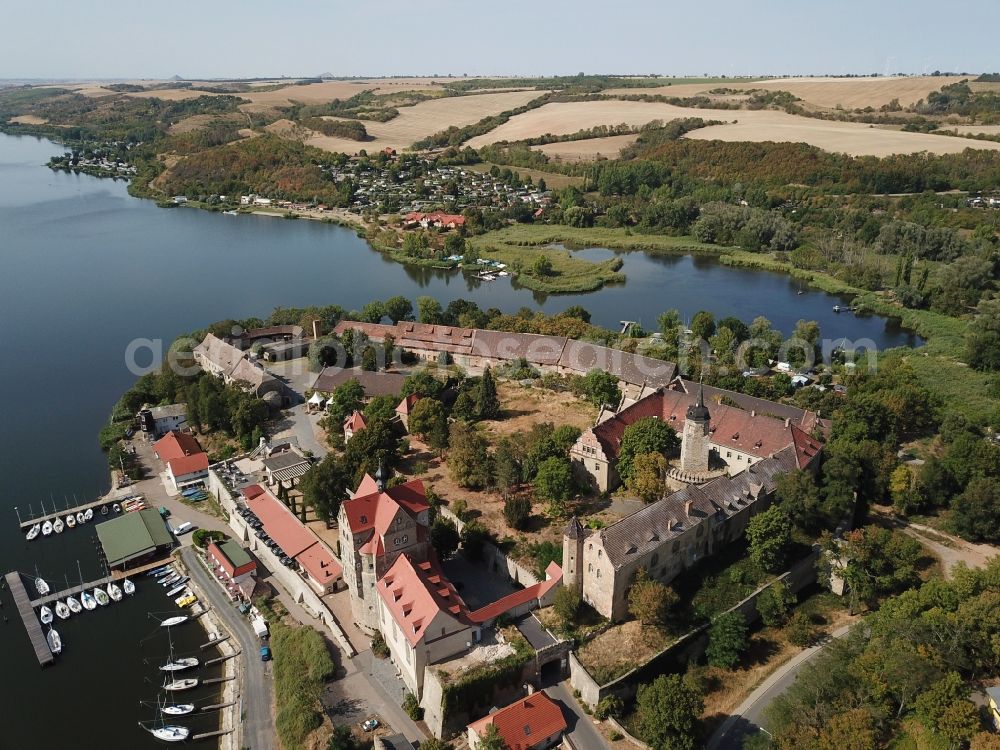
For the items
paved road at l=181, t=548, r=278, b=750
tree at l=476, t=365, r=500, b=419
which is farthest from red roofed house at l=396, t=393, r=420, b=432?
paved road at l=181, t=548, r=278, b=750

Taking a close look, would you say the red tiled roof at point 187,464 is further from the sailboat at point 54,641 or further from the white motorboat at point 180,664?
the white motorboat at point 180,664

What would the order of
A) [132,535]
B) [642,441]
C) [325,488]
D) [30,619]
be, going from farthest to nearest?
[132,535] < [642,441] < [325,488] < [30,619]

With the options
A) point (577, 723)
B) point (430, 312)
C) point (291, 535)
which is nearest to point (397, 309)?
point (430, 312)

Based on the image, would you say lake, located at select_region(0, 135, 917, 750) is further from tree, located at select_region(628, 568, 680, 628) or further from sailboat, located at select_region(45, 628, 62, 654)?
tree, located at select_region(628, 568, 680, 628)

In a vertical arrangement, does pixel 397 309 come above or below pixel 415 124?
below

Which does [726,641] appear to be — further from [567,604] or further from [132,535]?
[132,535]

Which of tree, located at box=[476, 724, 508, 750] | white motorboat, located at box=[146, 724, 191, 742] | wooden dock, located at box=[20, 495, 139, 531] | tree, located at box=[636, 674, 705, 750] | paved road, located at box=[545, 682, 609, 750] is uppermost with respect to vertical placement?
tree, located at box=[636, 674, 705, 750]

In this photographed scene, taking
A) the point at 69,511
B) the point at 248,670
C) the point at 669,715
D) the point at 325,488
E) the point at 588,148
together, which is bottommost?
the point at 248,670
